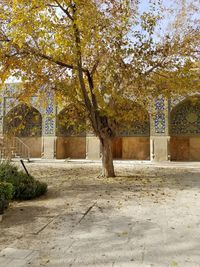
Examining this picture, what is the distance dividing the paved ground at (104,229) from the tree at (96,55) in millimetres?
2591

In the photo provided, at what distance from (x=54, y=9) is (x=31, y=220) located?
431cm

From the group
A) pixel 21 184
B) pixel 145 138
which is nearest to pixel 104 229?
pixel 21 184

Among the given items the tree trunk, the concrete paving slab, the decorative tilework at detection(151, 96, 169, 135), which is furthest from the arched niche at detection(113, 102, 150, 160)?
the concrete paving slab

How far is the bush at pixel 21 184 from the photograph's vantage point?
5.21 metres

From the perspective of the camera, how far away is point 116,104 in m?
7.69

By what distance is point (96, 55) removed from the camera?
762cm

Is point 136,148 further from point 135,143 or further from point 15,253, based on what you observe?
point 15,253

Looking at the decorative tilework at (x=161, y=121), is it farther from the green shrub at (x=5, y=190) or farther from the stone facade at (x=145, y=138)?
the green shrub at (x=5, y=190)

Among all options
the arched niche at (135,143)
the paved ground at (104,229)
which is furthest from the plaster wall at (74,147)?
the paved ground at (104,229)

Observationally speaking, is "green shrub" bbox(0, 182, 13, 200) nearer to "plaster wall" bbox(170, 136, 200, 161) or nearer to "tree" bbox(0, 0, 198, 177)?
"tree" bbox(0, 0, 198, 177)

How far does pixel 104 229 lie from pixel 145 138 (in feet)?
39.4

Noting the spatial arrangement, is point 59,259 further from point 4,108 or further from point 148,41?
point 4,108

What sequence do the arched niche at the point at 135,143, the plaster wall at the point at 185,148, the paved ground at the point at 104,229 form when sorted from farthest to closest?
the arched niche at the point at 135,143, the plaster wall at the point at 185,148, the paved ground at the point at 104,229

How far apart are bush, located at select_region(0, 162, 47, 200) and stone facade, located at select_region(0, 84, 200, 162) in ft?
26.1
